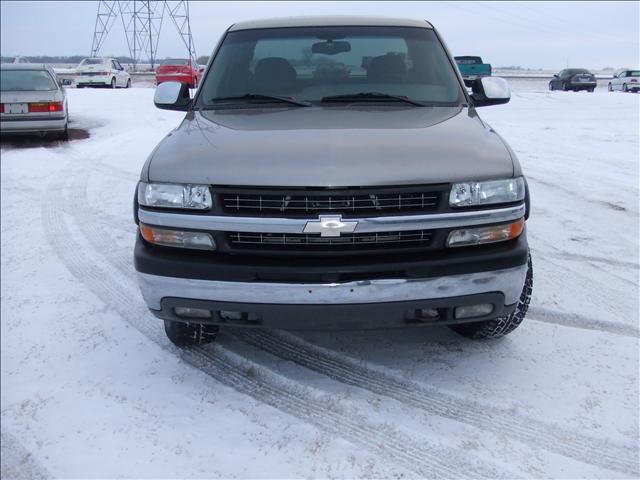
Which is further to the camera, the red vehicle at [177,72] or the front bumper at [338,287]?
the red vehicle at [177,72]

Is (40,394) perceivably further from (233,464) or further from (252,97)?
(252,97)

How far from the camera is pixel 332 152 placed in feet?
8.84

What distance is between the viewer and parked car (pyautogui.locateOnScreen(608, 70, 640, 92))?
29.9 m

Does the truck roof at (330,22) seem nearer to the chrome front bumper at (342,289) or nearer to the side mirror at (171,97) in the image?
the side mirror at (171,97)

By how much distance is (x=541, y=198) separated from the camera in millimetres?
6625

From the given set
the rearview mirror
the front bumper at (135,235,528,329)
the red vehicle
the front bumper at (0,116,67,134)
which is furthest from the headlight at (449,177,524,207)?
the red vehicle

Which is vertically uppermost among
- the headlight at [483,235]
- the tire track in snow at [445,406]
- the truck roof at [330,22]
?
the truck roof at [330,22]

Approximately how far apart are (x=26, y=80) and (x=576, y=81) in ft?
92.5

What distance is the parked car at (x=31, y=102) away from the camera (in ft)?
32.4

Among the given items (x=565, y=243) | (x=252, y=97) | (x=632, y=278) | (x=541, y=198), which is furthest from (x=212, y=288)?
(x=541, y=198)

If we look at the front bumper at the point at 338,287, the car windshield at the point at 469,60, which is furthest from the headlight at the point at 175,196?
the car windshield at the point at 469,60

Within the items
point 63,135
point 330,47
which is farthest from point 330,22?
point 63,135

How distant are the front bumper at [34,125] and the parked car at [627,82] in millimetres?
29135

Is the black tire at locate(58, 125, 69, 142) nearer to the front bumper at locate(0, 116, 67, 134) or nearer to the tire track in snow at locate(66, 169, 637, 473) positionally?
the front bumper at locate(0, 116, 67, 134)
